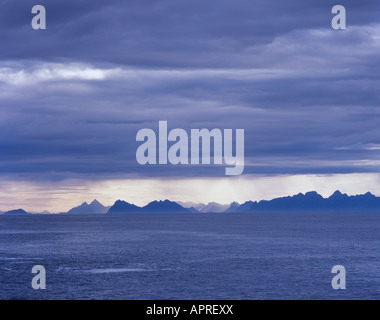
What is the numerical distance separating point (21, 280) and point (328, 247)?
97.5m

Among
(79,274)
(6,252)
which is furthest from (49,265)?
(6,252)

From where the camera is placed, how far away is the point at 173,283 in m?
87.0

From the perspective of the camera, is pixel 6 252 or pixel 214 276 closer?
pixel 214 276

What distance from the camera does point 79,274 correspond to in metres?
98.2
